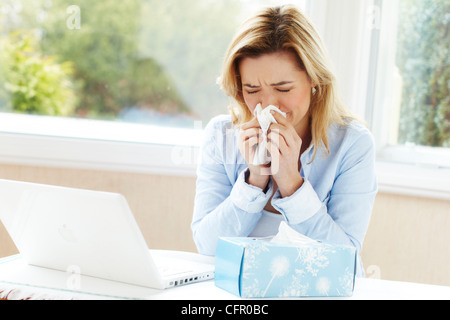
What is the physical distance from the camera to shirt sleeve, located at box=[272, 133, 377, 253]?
1.31m

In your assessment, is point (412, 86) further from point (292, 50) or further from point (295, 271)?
point (295, 271)

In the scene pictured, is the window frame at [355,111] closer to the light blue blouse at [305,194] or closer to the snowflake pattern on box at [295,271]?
A: the light blue blouse at [305,194]

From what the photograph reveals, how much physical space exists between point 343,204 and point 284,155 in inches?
8.5

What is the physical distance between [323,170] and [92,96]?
1.05 meters

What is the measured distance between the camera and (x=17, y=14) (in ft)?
6.93

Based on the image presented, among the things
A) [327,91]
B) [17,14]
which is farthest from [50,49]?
[327,91]

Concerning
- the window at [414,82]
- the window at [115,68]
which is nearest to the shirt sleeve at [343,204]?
the window at [414,82]

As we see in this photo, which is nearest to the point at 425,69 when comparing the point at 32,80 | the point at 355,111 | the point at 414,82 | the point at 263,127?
the point at 414,82

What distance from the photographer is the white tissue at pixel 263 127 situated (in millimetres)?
1349

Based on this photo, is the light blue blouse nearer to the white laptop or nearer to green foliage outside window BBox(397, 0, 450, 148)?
the white laptop

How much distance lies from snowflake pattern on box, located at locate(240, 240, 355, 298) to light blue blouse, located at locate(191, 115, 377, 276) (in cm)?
36

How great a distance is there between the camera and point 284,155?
137 cm

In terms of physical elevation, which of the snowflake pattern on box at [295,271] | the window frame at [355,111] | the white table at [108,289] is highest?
the window frame at [355,111]
